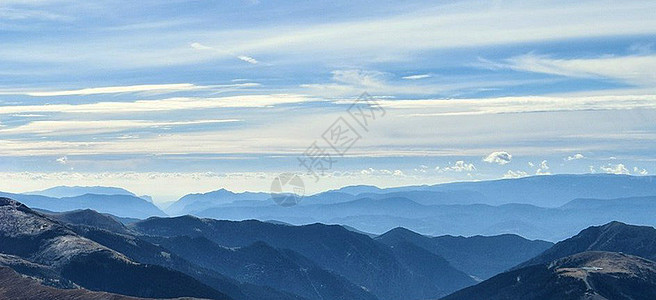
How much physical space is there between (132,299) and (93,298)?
49.7 feet

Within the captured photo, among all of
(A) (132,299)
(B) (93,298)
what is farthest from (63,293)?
(A) (132,299)

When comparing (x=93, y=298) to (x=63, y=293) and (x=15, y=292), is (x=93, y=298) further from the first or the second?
(x=15, y=292)

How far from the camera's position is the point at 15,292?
198 meters

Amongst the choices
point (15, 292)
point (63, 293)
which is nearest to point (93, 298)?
point (63, 293)

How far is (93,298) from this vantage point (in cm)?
18388

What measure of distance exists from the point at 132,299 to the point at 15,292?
4374cm

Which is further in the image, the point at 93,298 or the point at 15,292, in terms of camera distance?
Result: the point at 15,292

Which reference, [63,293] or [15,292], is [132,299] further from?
[15,292]

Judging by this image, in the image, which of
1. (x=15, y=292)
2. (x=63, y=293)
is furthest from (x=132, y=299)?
(x=15, y=292)

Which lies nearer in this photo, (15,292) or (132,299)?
(132,299)

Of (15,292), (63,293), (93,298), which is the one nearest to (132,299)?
(93,298)

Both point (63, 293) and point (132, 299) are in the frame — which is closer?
point (132, 299)

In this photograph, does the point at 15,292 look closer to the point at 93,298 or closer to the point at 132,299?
the point at 93,298

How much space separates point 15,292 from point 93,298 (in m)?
28.7
